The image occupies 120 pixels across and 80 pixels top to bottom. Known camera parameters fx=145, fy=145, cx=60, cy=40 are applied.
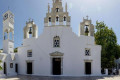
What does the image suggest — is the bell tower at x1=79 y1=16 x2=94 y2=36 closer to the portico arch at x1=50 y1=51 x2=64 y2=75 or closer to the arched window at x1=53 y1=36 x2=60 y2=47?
the arched window at x1=53 y1=36 x2=60 y2=47

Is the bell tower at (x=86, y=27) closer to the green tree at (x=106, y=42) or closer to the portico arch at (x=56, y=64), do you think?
the portico arch at (x=56, y=64)

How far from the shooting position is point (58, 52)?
19.7 metres

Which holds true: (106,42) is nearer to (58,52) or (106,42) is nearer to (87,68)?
(87,68)

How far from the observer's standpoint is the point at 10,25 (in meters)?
23.3

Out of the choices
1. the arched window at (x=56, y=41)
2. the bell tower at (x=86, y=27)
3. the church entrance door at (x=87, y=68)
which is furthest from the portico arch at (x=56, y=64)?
the bell tower at (x=86, y=27)

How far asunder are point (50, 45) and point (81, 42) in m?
4.40

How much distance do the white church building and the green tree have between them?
21.6 ft

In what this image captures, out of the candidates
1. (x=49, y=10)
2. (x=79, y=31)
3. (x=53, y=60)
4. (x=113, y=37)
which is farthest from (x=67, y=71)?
(x=113, y=37)

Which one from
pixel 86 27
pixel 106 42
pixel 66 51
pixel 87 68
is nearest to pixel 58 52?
pixel 66 51

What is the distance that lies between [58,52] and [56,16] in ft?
17.8

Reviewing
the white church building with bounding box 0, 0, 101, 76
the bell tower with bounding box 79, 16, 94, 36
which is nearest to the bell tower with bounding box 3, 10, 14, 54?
the white church building with bounding box 0, 0, 101, 76

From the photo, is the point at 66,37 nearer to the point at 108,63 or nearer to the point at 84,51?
the point at 84,51

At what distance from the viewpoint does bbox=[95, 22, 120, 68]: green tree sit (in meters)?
27.0

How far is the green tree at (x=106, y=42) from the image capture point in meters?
27.0
